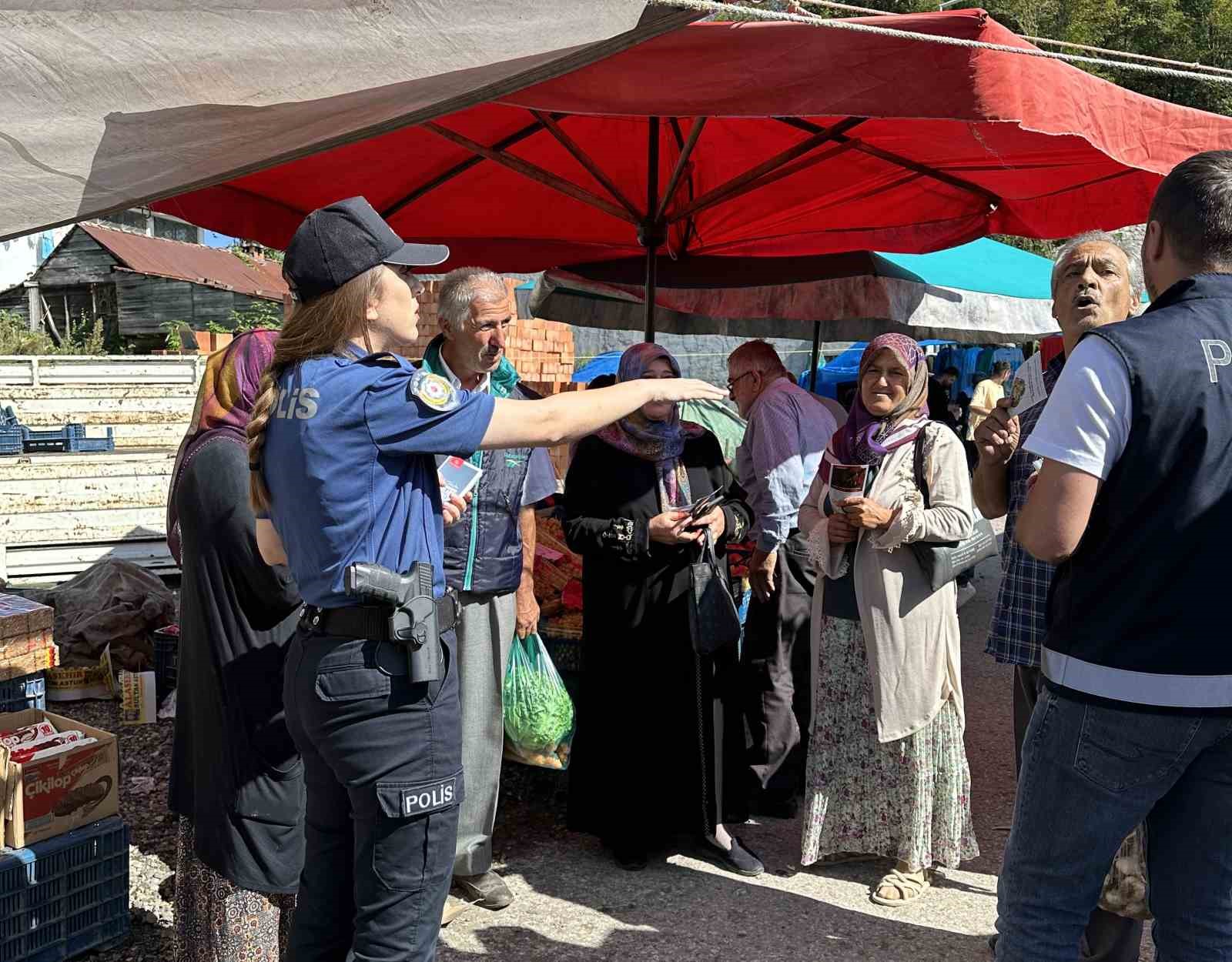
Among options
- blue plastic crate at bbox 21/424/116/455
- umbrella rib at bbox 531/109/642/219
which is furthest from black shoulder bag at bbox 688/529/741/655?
blue plastic crate at bbox 21/424/116/455

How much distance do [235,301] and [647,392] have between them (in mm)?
29021

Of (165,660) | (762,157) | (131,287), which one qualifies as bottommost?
(165,660)

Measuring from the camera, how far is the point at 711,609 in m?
3.85

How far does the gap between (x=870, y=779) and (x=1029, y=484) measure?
55.7 inches

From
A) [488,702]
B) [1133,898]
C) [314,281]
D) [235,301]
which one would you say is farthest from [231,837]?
[235,301]

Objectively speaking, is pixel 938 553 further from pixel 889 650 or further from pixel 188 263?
pixel 188 263

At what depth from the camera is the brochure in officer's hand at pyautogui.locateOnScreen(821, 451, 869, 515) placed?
3.72 m

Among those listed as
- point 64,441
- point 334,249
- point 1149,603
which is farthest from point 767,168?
point 64,441

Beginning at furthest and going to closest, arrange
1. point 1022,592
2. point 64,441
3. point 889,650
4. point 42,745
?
point 64,441 < point 889,650 < point 42,745 < point 1022,592

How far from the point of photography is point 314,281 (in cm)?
217

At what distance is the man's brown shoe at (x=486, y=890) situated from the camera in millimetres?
3656

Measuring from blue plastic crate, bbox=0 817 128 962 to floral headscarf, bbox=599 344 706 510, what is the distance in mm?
2140

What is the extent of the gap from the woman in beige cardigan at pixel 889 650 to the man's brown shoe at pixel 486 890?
1.10 m

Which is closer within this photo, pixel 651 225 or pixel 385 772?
pixel 385 772
